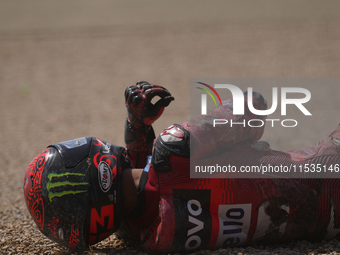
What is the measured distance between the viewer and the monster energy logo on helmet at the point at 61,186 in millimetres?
2229

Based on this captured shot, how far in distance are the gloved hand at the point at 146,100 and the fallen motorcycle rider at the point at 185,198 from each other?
405 millimetres

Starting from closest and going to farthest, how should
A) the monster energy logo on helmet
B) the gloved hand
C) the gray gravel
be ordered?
the monster energy logo on helmet, the gloved hand, the gray gravel

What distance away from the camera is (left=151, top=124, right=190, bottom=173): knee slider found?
2.28m

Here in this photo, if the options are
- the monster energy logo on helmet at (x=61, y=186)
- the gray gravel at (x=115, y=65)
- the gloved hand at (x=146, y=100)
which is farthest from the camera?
the gray gravel at (x=115, y=65)

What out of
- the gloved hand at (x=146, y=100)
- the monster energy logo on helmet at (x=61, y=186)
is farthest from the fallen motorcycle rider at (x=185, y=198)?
the gloved hand at (x=146, y=100)

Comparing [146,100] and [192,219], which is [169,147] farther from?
[146,100]

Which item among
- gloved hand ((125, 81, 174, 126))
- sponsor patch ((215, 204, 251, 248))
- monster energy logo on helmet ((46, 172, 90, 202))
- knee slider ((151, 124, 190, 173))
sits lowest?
sponsor patch ((215, 204, 251, 248))

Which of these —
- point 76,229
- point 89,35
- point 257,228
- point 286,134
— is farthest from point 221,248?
point 89,35

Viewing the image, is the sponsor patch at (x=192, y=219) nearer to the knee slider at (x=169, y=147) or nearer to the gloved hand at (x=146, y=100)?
the knee slider at (x=169, y=147)

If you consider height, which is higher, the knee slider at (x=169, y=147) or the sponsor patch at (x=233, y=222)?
the knee slider at (x=169, y=147)

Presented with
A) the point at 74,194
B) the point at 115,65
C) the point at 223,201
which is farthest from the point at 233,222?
the point at 115,65

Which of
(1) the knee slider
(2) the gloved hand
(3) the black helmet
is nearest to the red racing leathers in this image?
(1) the knee slider

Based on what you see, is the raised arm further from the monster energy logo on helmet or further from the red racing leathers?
the monster energy logo on helmet

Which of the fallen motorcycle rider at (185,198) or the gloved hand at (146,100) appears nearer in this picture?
the fallen motorcycle rider at (185,198)
